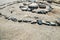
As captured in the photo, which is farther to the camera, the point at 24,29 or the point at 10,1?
the point at 10,1

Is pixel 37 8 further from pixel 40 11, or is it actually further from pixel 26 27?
pixel 26 27

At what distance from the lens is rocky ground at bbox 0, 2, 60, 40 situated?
131 inches

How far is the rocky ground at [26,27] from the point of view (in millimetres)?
3323

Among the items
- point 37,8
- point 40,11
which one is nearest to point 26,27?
point 40,11

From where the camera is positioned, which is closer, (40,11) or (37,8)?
(40,11)

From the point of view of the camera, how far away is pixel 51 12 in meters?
4.93

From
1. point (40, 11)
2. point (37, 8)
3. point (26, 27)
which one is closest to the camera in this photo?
point (26, 27)

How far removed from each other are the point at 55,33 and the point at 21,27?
79 centimetres

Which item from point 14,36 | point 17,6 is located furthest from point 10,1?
point 14,36

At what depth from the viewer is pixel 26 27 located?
3.72 metres

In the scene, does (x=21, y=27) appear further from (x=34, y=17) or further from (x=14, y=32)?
(x=34, y=17)

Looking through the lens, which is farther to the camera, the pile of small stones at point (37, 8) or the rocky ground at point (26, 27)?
the pile of small stones at point (37, 8)

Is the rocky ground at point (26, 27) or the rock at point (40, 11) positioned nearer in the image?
the rocky ground at point (26, 27)

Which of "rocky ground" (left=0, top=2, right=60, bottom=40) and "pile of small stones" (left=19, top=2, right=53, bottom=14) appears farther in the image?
"pile of small stones" (left=19, top=2, right=53, bottom=14)
